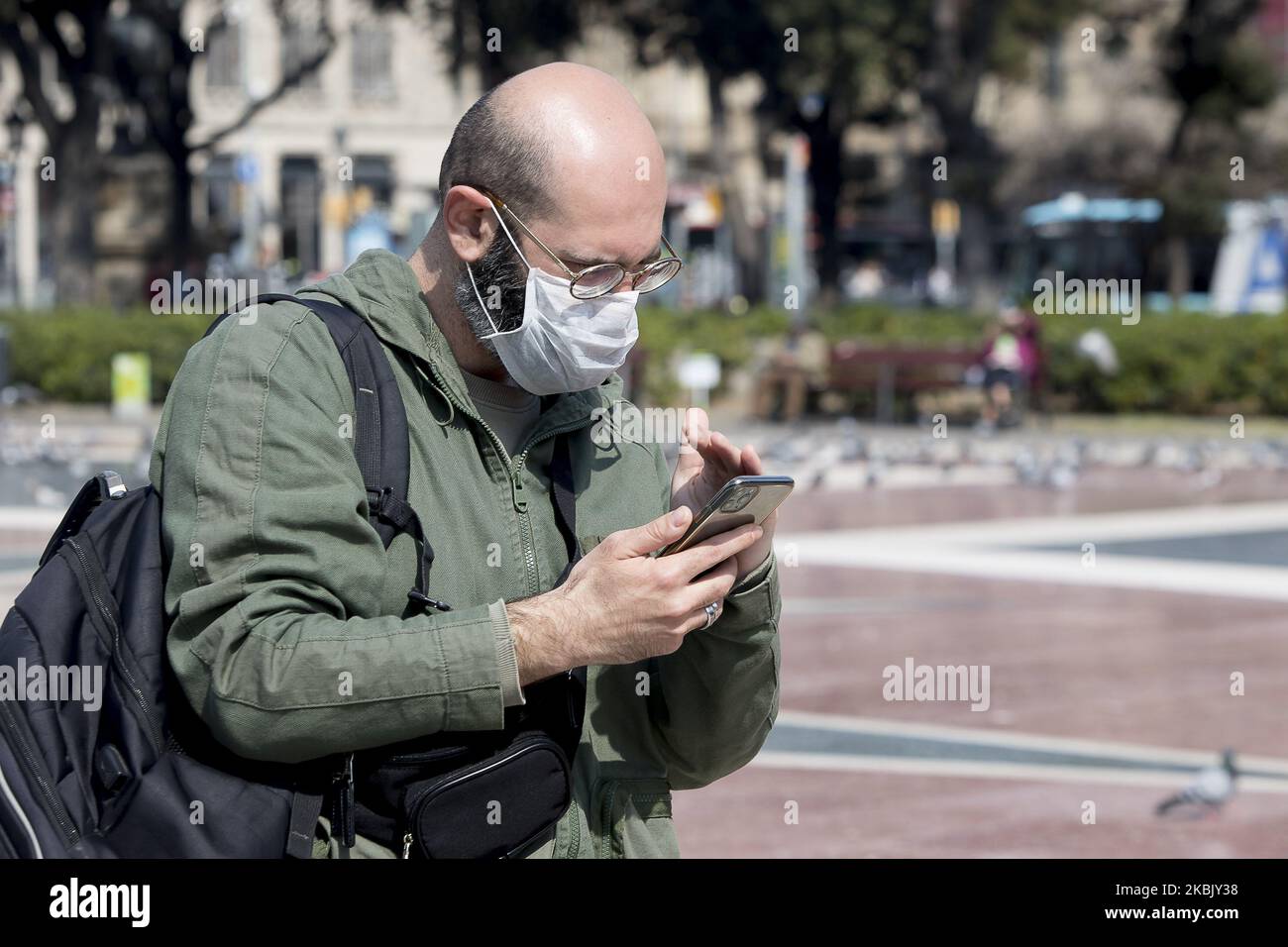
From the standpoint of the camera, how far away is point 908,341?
2280cm

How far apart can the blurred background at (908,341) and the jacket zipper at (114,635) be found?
1563mm

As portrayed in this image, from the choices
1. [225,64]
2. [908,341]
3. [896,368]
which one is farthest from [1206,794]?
[225,64]

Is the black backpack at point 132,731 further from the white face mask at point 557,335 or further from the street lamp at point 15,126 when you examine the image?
the street lamp at point 15,126

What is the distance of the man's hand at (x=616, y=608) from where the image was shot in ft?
6.58

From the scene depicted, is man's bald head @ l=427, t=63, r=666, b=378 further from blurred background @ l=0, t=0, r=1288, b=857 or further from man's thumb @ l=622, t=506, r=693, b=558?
blurred background @ l=0, t=0, r=1288, b=857

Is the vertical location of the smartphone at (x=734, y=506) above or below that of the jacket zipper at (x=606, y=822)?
above

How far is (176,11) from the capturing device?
26859mm

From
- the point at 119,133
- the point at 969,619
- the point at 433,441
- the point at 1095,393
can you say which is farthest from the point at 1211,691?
the point at 119,133

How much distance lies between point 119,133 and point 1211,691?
25.6 meters

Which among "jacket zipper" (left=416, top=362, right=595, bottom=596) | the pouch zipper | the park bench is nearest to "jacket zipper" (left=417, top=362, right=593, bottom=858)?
"jacket zipper" (left=416, top=362, right=595, bottom=596)

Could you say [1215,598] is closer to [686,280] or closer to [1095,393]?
[1095,393]

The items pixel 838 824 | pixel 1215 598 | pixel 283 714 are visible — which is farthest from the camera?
pixel 1215 598

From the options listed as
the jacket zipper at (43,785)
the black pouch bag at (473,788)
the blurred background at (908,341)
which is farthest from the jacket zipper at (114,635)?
the blurred background at (908,341)

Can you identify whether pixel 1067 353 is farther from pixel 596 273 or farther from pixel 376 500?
pixel 376 500
